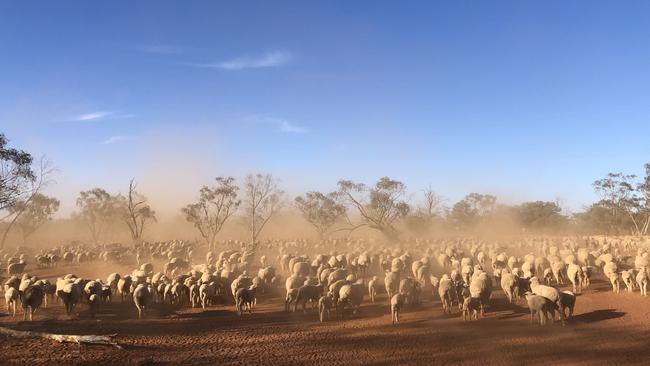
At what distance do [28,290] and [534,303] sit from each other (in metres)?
21.6

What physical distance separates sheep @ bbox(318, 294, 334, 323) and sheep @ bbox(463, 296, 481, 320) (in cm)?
593

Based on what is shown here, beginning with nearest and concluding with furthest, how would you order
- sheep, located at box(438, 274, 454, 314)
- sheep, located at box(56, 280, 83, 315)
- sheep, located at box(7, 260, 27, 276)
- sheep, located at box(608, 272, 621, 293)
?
sheep, located at box(438, 274, 454, 314) → sheep, located at box(56, 280, 83, 315) → sheep, located at box(608, 272, 621, 293) → sheep, located at box(7, 260, 27, 276)

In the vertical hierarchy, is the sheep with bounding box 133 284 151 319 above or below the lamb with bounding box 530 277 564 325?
above

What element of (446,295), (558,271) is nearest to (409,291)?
(446,295)

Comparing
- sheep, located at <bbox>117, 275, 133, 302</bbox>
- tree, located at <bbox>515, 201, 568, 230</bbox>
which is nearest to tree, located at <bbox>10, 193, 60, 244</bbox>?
sheep, located at <bbox>117, 275, 133, 302</bbox>

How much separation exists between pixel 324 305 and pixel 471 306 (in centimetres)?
645

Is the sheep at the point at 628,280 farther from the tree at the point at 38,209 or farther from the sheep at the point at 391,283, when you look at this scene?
the tree at the point at 38,209

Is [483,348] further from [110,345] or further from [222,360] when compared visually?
[110,345]

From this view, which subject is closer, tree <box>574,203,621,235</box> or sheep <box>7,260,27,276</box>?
sheep <box>7,260,27,276</box>

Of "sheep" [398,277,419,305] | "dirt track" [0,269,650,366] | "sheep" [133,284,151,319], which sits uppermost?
"sheep" [133,284,151,319]

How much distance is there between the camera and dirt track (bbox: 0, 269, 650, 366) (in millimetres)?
12977

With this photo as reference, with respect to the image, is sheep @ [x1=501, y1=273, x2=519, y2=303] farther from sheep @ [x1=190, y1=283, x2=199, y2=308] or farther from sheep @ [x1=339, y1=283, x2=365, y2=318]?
sheep @ [x1=190, y1=283, x2=199, y2=308]

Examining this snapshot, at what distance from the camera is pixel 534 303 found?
16.1 meters

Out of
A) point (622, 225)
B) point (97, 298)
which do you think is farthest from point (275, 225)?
point (97, 298)
